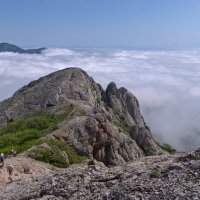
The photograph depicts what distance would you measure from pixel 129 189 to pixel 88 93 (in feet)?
202

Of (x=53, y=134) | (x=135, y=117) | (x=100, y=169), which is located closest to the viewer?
(x=100, y=169)

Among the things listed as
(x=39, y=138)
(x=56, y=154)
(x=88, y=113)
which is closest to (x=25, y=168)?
(x=56, y=154)

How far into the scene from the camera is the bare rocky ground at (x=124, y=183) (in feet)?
62.5

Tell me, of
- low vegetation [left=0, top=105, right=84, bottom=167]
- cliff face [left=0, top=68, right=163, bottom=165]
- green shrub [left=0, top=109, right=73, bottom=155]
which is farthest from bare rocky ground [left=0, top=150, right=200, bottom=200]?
cliff face [left=0, top=68, right=163, bottom=165]

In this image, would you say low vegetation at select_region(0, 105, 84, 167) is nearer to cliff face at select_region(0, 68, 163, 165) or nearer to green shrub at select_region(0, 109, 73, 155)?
green shrub at select_region(0, 109, 73, 155)

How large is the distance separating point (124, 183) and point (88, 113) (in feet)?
113

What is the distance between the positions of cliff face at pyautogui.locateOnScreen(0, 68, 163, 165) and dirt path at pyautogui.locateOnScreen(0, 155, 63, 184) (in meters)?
8.34

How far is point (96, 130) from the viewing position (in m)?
48.9

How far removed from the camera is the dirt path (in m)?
32.8

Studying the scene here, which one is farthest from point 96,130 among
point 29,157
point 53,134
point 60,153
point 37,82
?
point 37,82

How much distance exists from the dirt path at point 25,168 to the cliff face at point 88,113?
27.4 feet

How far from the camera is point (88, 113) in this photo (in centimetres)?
5472

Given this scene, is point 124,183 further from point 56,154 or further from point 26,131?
point 26,131

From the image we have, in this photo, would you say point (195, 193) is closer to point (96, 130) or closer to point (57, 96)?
point (96, 130)
